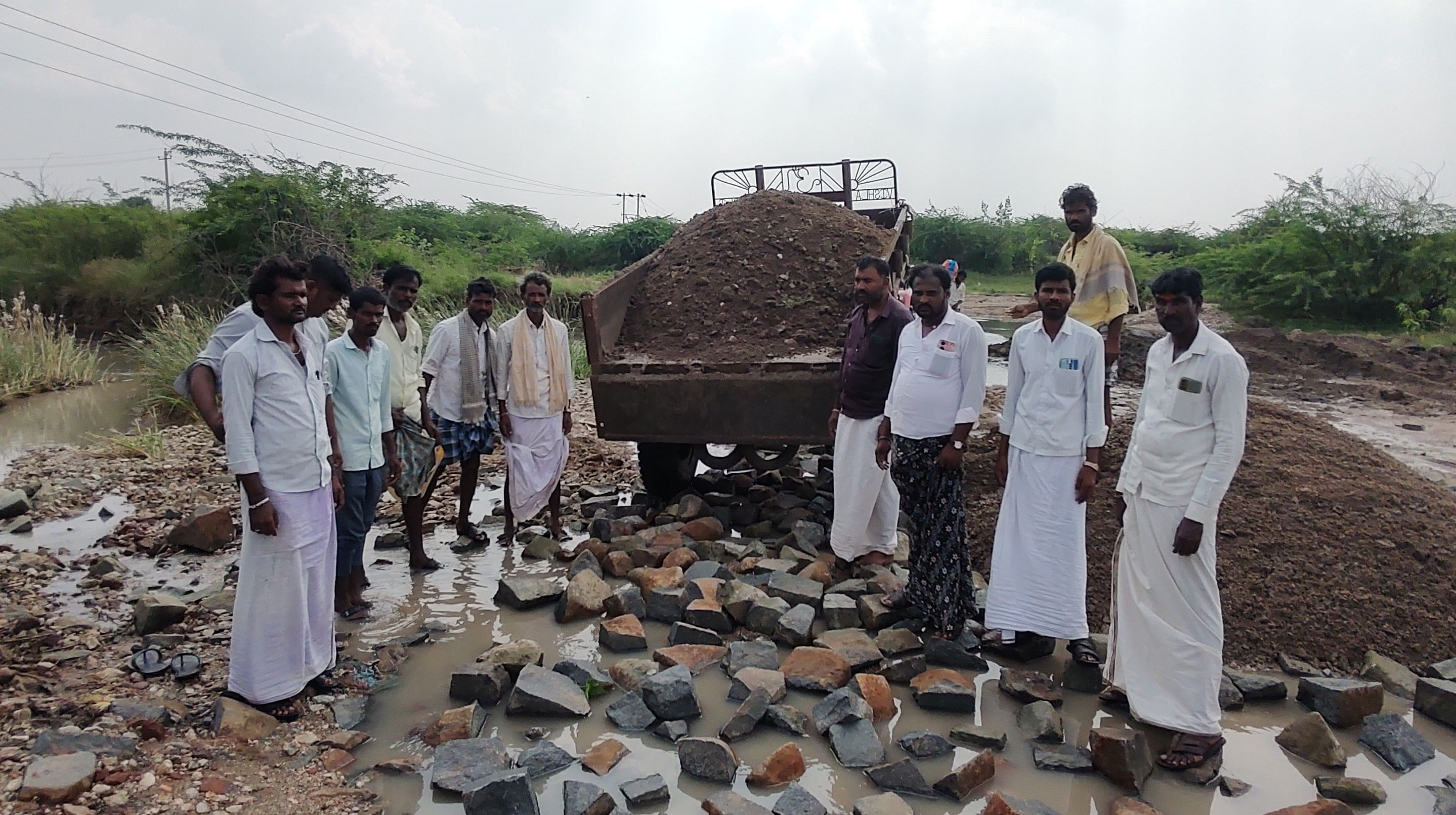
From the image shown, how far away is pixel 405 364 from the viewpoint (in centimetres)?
458

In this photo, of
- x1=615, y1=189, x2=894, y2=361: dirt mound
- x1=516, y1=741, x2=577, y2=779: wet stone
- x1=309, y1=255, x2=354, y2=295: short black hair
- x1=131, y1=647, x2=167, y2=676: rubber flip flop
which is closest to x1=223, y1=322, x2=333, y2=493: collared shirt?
x1=309, y1=255, x2=354, y2=295: short black hair

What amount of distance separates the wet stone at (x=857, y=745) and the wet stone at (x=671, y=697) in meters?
0.51

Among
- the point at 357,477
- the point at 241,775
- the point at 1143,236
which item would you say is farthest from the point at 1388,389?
the point at 1143,236

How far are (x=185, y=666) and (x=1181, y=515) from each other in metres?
3.66

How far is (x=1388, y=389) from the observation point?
9.83 m

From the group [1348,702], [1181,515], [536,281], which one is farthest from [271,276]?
[1348,702]

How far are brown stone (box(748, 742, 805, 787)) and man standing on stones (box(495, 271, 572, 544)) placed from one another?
277 cm

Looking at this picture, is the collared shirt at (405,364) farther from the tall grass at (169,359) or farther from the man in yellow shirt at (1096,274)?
the tall grass at (169,359)

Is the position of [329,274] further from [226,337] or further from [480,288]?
[480,288]

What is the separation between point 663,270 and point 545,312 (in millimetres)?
1091

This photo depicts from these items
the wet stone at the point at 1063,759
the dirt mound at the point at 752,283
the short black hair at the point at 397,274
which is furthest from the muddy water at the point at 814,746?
the dirt mound at the point at 752,283

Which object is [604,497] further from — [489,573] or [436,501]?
[489,573]

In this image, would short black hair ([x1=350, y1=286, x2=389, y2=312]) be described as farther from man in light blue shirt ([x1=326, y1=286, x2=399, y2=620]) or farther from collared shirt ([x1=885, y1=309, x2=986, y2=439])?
collared shirt ([x1=885, y1=309, x2=986, y2=439])

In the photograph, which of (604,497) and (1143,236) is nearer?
(604,497)
